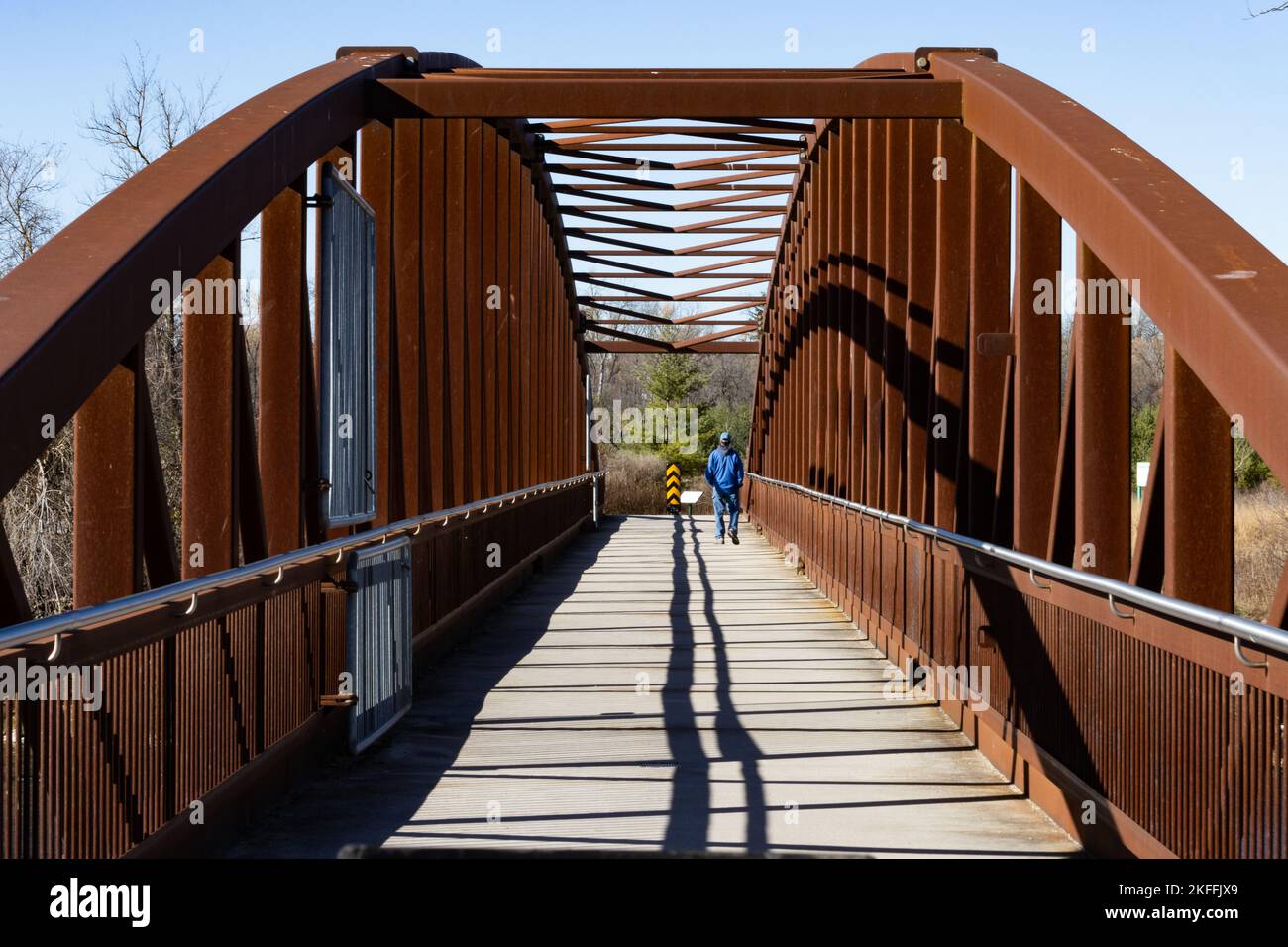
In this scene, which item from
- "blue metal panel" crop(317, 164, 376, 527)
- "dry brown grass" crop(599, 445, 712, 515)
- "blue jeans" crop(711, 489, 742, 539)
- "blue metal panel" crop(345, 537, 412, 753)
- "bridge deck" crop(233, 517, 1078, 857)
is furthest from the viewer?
"dry brown grass" crop(599, 445, 712, 515)

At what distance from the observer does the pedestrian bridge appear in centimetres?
456

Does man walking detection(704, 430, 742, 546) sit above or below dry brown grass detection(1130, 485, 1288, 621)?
above

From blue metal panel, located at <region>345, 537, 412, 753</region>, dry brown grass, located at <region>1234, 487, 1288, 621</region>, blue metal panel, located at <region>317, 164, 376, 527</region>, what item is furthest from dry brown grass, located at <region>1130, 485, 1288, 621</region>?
blue metal panel, located at <region>317, 164, 376, 527</region>

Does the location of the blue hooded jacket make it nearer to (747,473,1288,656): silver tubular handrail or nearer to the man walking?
the man walking

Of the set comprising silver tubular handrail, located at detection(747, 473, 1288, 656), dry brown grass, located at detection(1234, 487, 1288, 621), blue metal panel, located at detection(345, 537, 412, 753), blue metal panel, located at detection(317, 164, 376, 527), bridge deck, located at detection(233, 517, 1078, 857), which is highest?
blue metal panel, located at detection(317, 164, 376, 527)

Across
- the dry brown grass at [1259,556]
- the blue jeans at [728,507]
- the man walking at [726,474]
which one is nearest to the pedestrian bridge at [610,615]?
the man walking at [726,474]

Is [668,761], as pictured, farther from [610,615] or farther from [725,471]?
[725,471]

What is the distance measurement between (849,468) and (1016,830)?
32.7 ft

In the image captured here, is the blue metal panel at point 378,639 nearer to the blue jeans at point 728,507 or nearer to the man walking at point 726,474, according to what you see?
the man walking at point 726,474

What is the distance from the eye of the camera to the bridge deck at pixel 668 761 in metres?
5.82

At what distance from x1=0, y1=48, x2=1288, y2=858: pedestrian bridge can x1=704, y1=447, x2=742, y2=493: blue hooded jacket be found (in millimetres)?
10092

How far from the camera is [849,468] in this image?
15758 millimetres

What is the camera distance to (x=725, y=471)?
24.2 metres

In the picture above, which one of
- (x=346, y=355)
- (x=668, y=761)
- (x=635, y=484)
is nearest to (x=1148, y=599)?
(x=668, y=761)
